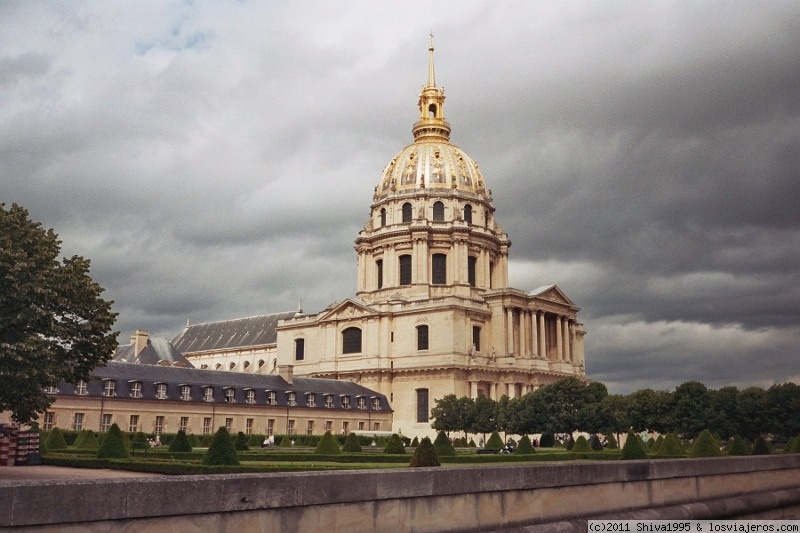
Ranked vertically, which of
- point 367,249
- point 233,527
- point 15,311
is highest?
point 367,249

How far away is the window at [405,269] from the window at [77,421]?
128 feet

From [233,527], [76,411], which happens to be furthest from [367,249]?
[233,527]

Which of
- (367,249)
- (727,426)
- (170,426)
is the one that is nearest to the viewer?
(727,426)

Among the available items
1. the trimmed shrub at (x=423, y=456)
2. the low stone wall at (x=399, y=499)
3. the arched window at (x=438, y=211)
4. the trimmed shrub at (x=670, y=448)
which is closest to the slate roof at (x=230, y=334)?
the arched window at (x=438, y=211)

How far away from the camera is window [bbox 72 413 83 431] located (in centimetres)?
5205

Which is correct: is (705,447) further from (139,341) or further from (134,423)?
(139,341)

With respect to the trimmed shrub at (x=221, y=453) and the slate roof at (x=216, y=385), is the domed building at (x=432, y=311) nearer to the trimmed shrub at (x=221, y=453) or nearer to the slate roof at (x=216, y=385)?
the slate roof at (x=216, y=385)

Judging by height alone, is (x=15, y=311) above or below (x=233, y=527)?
above

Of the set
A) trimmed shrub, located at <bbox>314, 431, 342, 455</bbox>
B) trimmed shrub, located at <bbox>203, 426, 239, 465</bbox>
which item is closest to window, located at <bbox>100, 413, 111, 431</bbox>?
trimmed shrub, located at <bbox>314, 431, 342, 455</bbox>

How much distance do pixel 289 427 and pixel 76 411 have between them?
59.1 feet

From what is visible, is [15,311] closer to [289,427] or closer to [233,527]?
[233,527]

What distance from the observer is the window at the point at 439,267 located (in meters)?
84.2

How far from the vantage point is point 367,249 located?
8812 centimetres

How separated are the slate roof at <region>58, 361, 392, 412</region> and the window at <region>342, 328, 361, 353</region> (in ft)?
21.6
